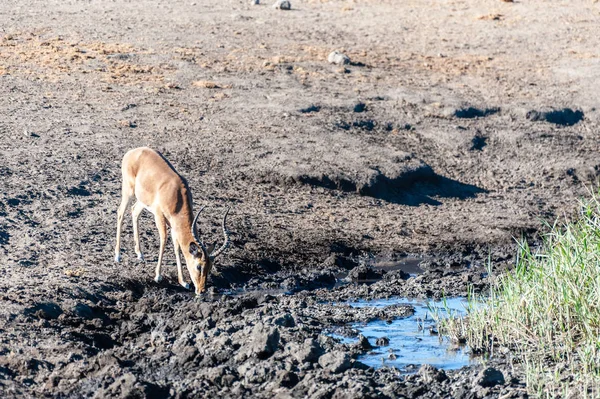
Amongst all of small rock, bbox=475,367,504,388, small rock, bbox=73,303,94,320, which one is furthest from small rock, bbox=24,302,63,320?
small rock, bbox=475,367,504,388

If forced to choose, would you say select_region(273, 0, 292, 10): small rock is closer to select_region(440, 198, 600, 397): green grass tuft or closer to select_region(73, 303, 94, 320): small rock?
select_region(73, 303, 94, 320): small rock

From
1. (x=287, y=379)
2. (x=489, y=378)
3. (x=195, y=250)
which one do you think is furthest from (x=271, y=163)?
(x=489, y=378)

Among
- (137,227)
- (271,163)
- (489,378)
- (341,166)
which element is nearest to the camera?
(489,378)

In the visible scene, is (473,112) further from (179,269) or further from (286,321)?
(286,321)

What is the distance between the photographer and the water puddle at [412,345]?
28.5 ft

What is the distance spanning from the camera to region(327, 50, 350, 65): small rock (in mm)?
18766

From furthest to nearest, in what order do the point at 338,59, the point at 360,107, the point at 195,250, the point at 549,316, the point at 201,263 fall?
the point at 338,59
the point at 360,107
the point at 195,250
the point at 201,263
the point at 549,316

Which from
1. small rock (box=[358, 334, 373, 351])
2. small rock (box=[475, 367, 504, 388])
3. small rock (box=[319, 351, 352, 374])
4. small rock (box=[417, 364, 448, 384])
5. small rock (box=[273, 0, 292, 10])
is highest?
small rock (box=[273, 0, 292, 10])

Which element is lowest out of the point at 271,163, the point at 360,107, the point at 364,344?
the point at 364,344

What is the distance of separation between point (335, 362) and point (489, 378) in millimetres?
1235

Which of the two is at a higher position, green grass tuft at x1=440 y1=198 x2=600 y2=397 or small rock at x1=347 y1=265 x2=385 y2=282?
green grass tuft at x1=440 y1=198 x2=600 y2=397

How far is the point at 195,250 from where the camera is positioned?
10.6 meters

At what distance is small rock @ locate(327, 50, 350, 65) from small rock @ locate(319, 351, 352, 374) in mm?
11396

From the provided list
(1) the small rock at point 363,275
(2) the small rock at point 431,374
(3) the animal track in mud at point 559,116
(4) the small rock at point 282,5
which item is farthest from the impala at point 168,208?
(4) the small rock at point 282,5
